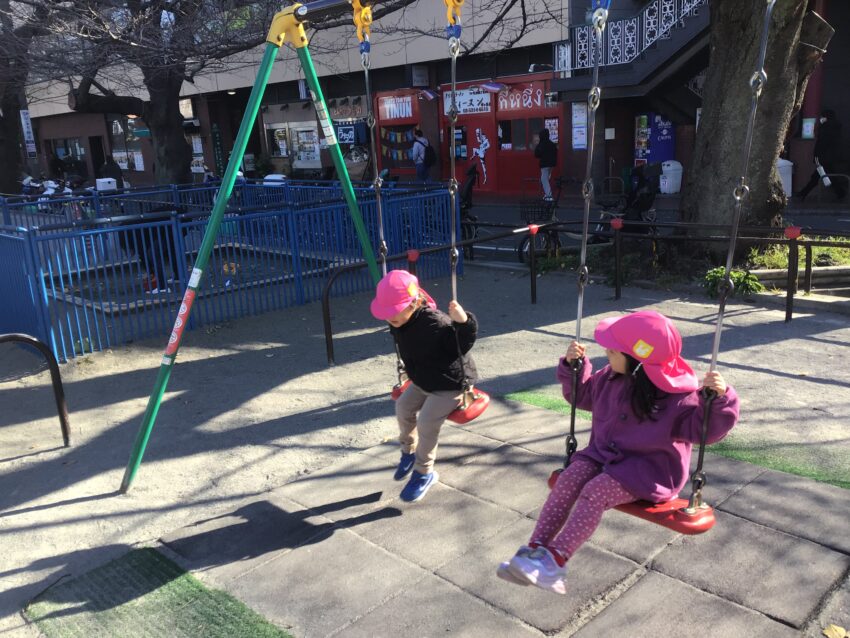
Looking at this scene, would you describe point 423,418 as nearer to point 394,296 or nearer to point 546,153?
point 394,296

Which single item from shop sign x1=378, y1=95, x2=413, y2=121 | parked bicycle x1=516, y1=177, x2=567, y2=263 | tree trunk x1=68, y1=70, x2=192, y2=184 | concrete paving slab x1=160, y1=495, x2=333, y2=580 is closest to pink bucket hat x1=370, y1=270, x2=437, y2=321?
concrete paving slab x1=160, y1=495, x2=333, y2=580

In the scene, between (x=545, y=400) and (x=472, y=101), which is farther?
(x=472, y=101)

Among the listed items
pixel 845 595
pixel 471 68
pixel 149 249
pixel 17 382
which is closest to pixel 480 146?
pixel 471 68

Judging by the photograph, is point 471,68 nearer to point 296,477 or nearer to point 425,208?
point 425,208

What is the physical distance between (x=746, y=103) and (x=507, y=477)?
6.53 meters

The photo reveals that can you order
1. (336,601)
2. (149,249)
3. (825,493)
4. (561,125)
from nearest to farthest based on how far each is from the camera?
(336,601)
(825,493)
(149,249)
(561,125)

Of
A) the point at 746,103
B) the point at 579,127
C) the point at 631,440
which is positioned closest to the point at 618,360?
the point at 631,440

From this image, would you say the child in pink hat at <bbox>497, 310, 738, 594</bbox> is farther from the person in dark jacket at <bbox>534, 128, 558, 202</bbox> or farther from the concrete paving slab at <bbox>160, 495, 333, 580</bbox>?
the person in dark jacket at <bbox>534, 128, 558, 202</bbox>

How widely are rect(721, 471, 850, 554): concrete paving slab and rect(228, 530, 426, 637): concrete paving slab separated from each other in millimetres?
1811

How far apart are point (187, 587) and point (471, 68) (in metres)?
20.8

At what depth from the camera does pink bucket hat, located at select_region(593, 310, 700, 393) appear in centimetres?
306

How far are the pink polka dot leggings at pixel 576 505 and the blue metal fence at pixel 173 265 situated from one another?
19.1ft

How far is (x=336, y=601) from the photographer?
345cm

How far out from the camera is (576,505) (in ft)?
10.5
